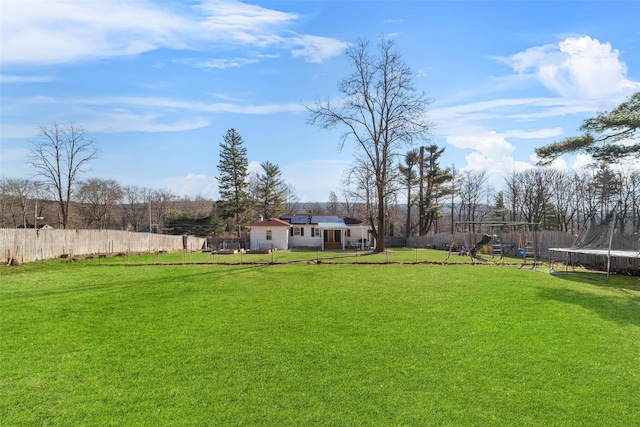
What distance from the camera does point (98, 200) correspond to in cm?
5934

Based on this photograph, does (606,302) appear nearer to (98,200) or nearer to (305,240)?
(305,240)

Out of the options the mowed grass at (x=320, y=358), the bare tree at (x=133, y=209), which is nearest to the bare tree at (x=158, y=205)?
the bare tree at (x=133, y=209)

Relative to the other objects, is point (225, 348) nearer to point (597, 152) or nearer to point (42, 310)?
point (42, 310)

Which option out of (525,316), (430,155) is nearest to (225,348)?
(525,316)

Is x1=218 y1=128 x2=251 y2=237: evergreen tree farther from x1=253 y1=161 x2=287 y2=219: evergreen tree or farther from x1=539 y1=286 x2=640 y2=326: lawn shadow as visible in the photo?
x1=539 y1=286 x2=640 y2=326: lawn shadow

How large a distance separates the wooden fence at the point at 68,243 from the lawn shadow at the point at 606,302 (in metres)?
21.4

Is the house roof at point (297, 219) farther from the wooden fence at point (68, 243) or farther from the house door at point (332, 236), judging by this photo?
the wooden fence at point (68, 243)

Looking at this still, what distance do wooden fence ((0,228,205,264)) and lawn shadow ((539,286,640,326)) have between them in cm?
2135

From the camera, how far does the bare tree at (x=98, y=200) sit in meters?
58.7

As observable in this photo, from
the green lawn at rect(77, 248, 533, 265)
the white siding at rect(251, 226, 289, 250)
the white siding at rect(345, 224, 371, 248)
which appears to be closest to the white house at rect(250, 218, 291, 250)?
the white siding at rect(251, 226, 289, 250)

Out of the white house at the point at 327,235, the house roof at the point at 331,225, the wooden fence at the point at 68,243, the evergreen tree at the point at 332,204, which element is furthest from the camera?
the evergreen tree at the point at 332,204

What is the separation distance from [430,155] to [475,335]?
4550 cm

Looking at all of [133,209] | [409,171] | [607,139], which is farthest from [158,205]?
[607,139]

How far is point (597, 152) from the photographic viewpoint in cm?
1471
